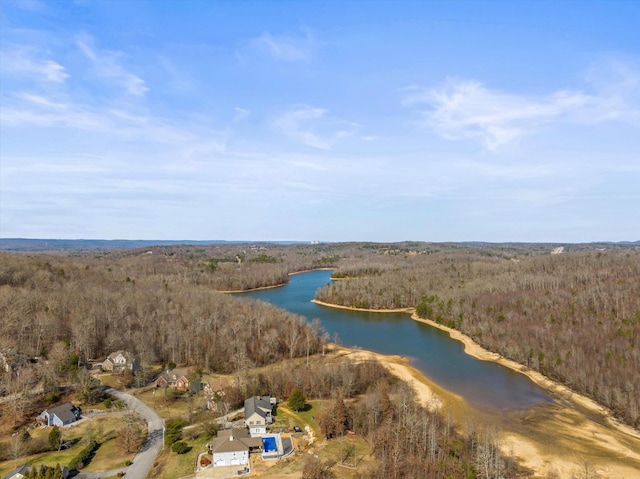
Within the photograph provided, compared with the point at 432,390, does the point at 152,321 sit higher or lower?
higher

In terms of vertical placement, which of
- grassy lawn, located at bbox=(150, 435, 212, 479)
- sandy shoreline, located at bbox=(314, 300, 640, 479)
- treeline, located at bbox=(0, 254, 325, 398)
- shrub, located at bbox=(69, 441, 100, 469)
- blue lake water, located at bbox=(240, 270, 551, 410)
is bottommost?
blue lake water, located at bbox=(240, 270, 551, 410)

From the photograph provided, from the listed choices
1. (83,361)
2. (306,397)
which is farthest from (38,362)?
(306,397)

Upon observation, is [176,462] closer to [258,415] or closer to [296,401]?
[258,415]

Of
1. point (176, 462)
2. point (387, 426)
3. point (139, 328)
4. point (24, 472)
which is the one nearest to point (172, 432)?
point (176, 462)

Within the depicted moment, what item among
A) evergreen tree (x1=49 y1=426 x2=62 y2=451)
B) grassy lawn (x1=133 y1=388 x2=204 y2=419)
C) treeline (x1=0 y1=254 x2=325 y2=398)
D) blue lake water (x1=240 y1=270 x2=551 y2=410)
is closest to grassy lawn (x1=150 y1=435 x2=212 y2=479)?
grassy lawn (x1=133 y1=388 x2=204 y2=419)

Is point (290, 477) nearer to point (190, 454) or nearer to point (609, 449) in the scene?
point (190, 454)

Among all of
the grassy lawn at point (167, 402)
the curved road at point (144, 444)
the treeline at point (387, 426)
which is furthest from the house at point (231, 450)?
the grassy lawn at point (167, 402)

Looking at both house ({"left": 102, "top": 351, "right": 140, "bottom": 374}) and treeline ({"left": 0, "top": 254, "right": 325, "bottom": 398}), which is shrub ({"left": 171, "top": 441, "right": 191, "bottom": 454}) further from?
house ({"left": 102, "top": 351, "right": 140, "bottom": 374})
